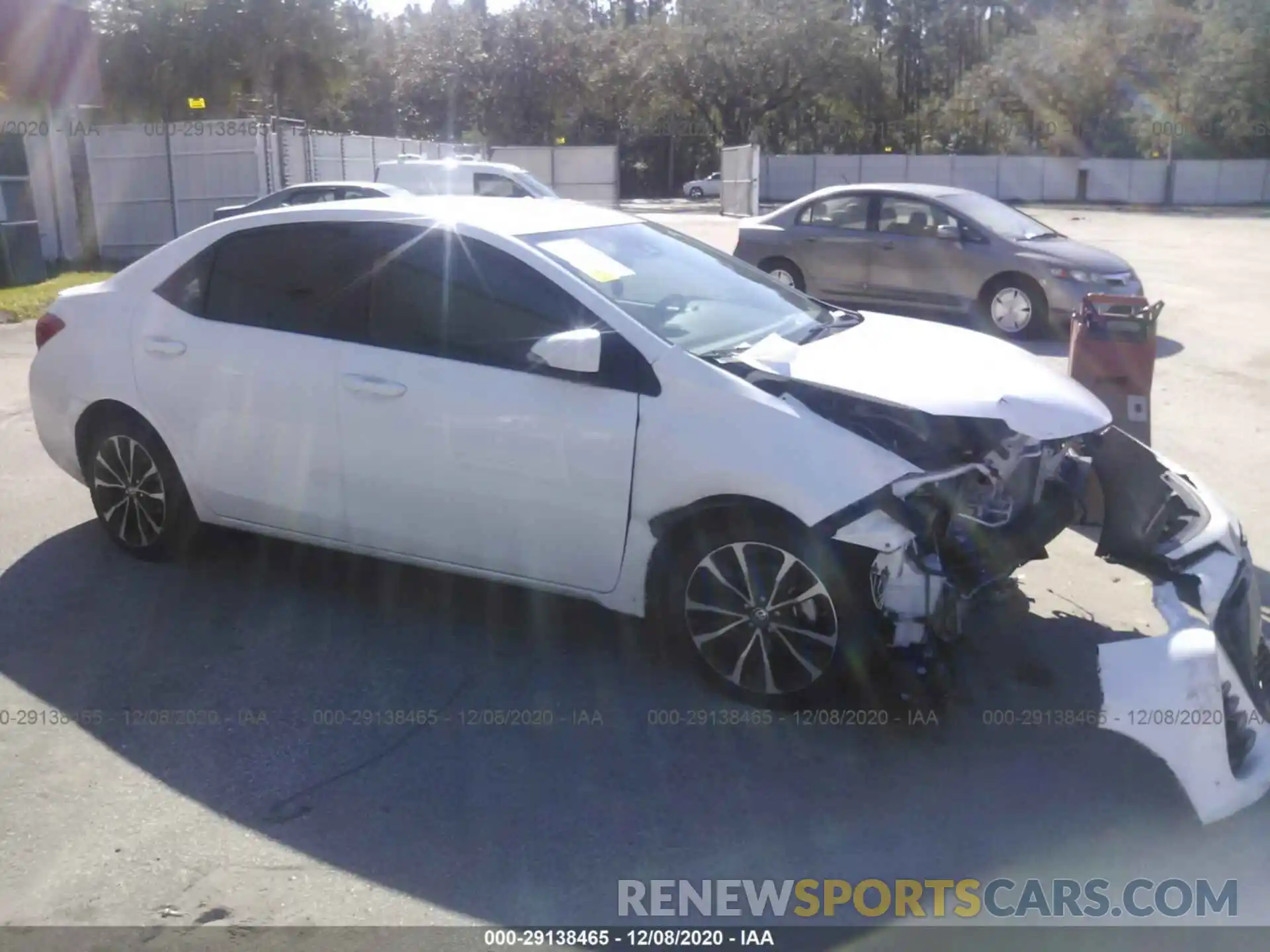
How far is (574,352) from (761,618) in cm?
117

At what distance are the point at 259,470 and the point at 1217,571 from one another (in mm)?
3766

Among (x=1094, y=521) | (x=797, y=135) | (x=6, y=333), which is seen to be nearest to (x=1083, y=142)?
(x=797, y=135)

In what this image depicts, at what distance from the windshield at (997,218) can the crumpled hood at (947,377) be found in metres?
8.11

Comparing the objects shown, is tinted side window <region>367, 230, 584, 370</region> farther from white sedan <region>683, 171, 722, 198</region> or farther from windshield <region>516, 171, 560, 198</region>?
white sedan <region>683, 171, 722, 198</region>

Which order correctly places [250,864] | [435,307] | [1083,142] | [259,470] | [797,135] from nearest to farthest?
[250,864], [435,307], [259,470], [1083,142], [797,135]

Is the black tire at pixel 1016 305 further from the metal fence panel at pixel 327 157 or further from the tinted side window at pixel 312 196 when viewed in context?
the metal fence panel at pixel 327 157

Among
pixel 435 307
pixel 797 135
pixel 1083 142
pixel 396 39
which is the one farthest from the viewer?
pixel 396 39

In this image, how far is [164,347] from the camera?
5512 mm

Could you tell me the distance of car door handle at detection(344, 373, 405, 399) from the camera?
488 centimetres

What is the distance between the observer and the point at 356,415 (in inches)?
196

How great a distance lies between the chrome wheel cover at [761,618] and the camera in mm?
4219

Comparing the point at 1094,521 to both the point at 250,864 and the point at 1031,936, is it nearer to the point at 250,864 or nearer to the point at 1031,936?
the point at 1031,936

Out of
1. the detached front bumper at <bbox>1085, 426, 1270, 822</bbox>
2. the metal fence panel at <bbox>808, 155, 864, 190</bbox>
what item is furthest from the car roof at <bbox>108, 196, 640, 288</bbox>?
the metal fence panel at <bbox>808, 155, 864, 190</bbox>

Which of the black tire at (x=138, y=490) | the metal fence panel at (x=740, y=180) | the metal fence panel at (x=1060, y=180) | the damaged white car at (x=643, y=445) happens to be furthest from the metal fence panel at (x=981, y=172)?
the black tire at (x=138, y=490)
